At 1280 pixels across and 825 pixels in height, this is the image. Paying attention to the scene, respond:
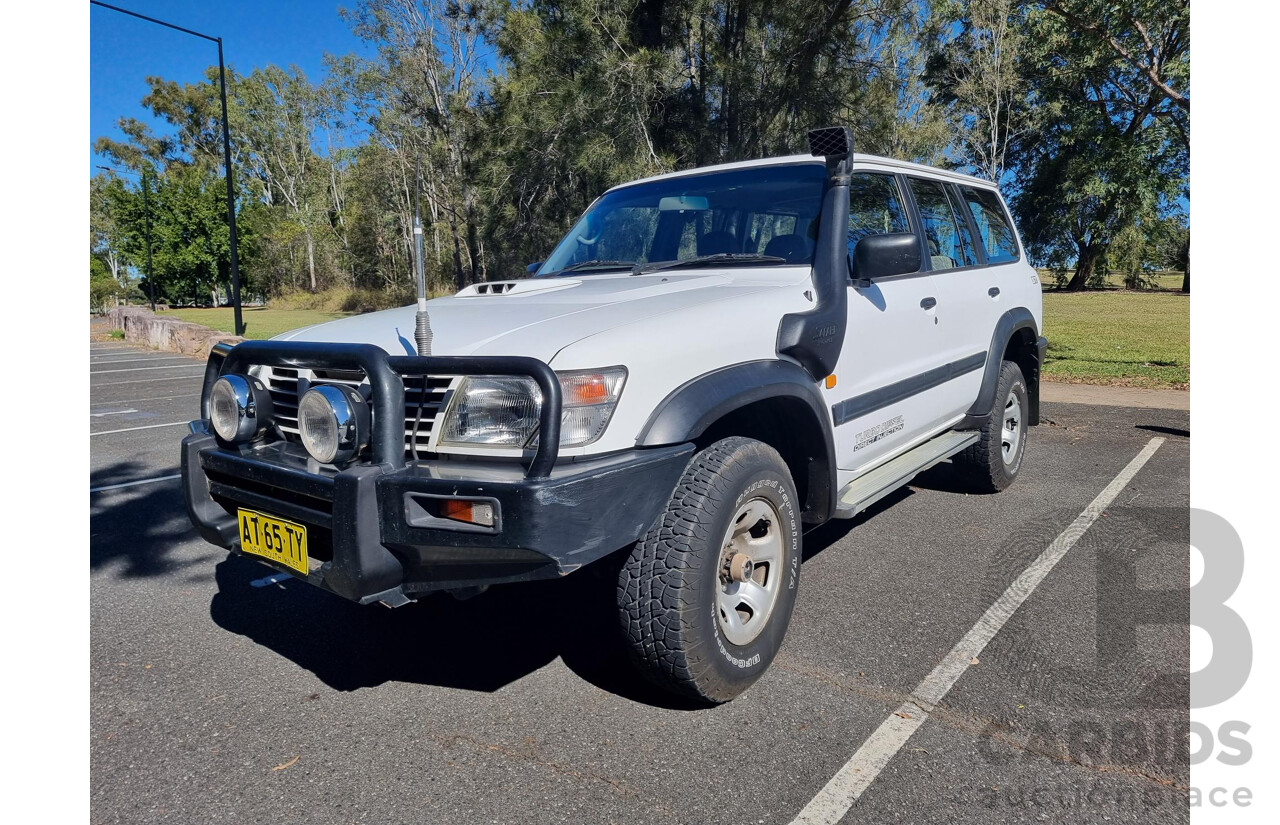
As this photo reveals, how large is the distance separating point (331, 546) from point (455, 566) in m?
0.42

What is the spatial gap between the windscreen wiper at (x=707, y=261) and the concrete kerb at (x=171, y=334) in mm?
13813

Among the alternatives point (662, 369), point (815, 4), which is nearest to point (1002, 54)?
point (815, 4)

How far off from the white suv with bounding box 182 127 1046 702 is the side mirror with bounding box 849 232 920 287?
0.03 feet

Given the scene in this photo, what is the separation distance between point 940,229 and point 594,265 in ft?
6.92

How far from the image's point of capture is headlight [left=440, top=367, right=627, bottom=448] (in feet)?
8.13

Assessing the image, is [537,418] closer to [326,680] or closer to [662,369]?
[662,369]

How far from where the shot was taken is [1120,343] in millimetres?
15102

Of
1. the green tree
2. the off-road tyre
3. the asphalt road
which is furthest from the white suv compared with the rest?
the green tree

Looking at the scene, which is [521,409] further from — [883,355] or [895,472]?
[895,472]

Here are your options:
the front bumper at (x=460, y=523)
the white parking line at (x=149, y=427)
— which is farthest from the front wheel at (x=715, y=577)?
the white parking line at (x=149, y=427)

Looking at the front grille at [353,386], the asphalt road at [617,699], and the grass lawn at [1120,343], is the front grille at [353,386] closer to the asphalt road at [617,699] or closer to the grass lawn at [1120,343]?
the asphalt road at [617,699]

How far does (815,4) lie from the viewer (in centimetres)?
1460

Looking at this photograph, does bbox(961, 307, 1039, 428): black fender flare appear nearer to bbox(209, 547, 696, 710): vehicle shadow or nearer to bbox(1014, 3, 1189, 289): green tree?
bbox(209, 547, 696, 710): vehicle shadow

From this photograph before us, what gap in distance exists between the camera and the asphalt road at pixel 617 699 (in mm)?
2457
